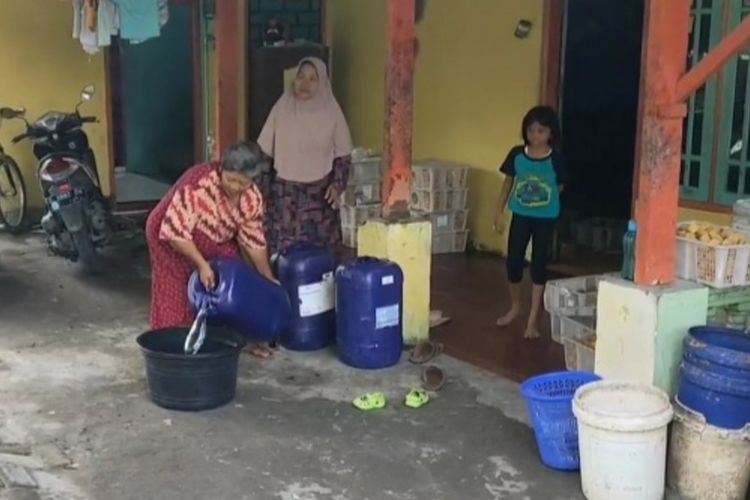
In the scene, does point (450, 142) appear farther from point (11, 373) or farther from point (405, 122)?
point (11, 373)

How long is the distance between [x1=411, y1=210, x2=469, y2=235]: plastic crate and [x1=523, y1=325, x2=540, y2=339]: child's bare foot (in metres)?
2.47

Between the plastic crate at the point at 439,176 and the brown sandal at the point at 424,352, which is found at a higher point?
the plastic crate at the point at 439,176

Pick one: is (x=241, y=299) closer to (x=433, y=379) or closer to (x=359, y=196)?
(x=433, y=379)

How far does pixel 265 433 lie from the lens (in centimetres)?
476

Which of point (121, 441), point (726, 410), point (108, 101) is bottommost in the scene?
point (121, 441)

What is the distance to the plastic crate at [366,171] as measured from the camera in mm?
9008

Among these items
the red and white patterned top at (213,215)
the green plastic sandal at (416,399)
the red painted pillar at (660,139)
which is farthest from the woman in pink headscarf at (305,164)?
the red painted pillar at (660,139)

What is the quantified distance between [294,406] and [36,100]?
579 centimetres

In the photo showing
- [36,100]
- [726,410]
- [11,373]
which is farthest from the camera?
[36,100]

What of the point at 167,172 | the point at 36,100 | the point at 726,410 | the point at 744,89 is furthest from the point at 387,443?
the point at 167,172

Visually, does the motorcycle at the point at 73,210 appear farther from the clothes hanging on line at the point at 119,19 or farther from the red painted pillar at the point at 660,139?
the red painted pillar at the point at 660,139

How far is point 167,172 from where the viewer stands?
12219 mm

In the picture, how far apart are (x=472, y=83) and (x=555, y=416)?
15.7 ft

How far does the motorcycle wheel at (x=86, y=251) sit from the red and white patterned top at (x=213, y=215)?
104 inches
